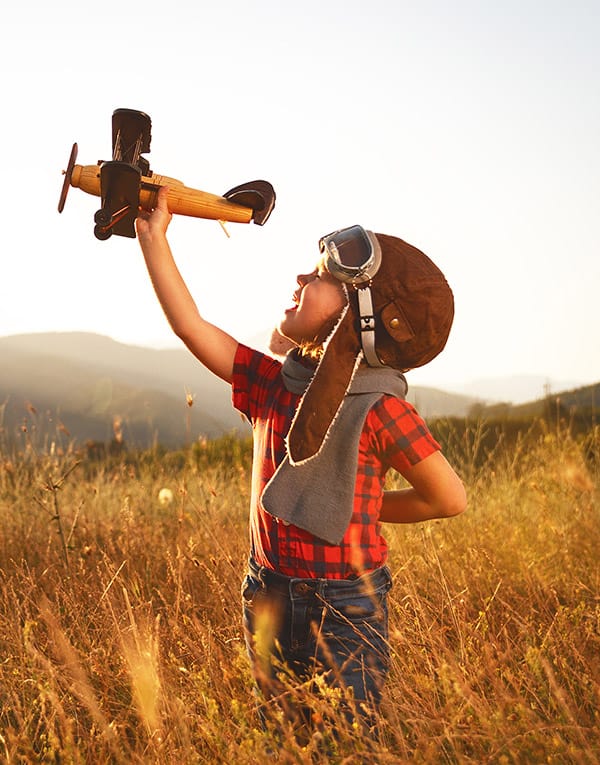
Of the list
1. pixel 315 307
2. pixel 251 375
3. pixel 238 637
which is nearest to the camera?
pixel 315 307

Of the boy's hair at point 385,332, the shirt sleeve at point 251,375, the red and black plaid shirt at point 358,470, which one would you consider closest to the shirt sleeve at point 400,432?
the red and black plaid shirt at point 358,470

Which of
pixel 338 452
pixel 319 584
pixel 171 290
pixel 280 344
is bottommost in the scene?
pixel 319 584

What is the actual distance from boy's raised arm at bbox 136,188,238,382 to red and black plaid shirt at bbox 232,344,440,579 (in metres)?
0.09

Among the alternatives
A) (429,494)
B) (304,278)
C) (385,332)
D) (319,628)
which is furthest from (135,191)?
(319,628)

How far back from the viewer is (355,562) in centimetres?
193

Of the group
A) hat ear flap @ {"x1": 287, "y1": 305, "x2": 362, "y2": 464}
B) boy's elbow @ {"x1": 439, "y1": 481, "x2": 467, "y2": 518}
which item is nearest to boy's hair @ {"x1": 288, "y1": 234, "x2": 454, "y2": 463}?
hat ear flap @ {"x1": 287, "y1": 305, "x2": 362, "y2": 464}

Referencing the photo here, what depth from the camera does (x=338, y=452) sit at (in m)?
1.92

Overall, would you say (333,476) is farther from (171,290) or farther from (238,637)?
(238,637)

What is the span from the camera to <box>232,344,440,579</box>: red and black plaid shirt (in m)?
1.89

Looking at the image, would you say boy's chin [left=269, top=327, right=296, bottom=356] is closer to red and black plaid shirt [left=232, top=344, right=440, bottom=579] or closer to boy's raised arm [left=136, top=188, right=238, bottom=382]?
red and black plaid shirt [left=232, top=344, right=440, bottom=579]

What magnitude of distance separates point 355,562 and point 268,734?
17.8 inches

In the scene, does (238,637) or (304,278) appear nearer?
(304,278)

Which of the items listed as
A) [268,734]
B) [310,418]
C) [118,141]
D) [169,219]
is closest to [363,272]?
[310,418]

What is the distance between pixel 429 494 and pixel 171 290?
34.0 inches
